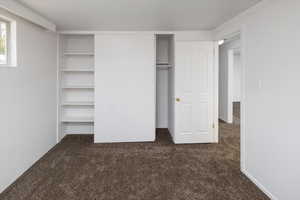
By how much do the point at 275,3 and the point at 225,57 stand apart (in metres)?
4.03

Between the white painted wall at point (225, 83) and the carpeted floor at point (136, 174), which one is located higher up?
the white painted wall at point (225, 83)

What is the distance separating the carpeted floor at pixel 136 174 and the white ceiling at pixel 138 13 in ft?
7.94

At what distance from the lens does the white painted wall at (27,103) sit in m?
2.53

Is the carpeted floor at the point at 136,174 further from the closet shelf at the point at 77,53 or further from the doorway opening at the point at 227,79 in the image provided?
the doorway opening at the point at 227,79

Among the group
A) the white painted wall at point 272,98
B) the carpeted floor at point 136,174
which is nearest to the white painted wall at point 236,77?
the carpeted floor at point 136,174

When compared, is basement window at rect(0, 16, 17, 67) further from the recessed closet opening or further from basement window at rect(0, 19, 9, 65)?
the recessed closet opening

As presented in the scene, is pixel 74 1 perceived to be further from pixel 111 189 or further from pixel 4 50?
pixel 111 189

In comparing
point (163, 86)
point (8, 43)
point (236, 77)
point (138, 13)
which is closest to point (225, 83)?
point (163, 86)

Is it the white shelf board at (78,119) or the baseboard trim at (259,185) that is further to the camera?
the white shelf board at (78,119)

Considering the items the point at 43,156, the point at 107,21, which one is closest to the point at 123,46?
the point at 107,21

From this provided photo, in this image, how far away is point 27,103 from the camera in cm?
302

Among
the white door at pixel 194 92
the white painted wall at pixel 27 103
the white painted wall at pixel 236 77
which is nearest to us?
the white painted wall at pixel 27 103

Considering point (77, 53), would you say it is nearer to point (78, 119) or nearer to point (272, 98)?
point (78, 119)

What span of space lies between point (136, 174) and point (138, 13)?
2.46m
